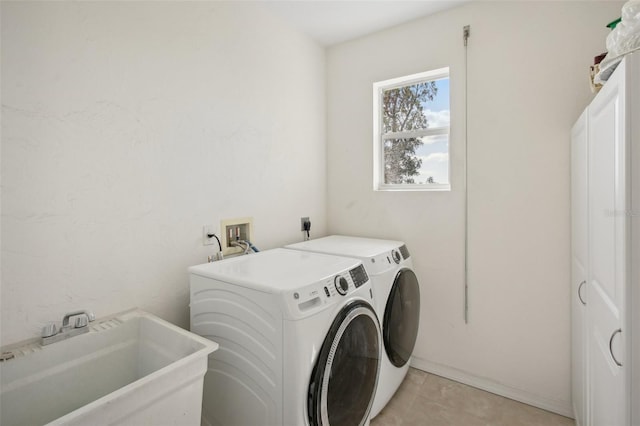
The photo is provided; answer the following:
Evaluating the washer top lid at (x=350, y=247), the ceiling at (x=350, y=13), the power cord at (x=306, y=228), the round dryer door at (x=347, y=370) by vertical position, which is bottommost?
the round dryer door at (x=347, y=370)

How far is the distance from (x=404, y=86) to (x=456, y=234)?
4.11ft

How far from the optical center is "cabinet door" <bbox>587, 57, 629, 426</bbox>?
856 millimetres

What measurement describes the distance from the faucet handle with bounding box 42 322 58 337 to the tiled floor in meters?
1.61

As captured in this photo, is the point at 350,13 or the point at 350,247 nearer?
the point at 350,247

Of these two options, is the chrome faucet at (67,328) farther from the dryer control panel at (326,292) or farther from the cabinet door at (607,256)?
the cabinet door at (607,256)

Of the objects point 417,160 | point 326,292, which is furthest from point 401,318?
point 417,160

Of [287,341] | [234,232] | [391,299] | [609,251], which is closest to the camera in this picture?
[609,251]

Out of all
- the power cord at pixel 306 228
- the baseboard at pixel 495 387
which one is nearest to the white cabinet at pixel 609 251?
the baseboard at pixel 495 387

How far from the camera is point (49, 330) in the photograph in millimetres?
1108

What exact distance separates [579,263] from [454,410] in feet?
3.64

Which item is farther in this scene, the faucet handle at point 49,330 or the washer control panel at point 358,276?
the washer control panel at point 358,276

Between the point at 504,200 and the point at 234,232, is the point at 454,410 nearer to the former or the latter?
the point at 504,200

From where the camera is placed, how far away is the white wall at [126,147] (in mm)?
1101

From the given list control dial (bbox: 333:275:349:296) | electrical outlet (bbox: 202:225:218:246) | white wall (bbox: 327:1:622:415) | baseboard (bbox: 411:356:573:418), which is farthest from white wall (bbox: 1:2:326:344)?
baseboard (bbox: 411:356:573:418)
